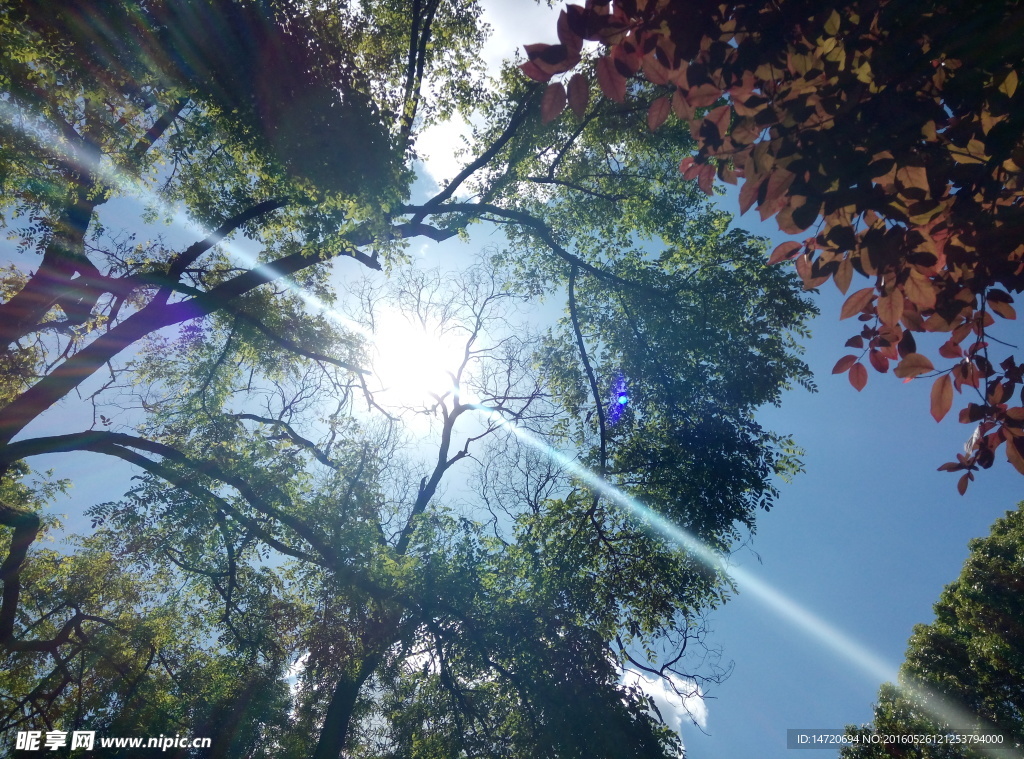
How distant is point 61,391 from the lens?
23.2ft

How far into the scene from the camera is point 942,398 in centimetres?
200

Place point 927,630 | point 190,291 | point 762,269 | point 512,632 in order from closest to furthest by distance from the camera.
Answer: point 512,632, point 762,269, point 190,291, point 927,630

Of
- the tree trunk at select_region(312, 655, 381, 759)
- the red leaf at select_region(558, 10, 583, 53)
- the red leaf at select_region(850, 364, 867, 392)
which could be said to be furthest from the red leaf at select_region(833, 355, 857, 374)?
the tree trunk at select_region(312, 655, 381, 759)

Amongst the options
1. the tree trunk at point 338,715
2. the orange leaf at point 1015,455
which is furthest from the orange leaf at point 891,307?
the tree trunk at point 338,715

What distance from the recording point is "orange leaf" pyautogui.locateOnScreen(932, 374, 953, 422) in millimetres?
1982

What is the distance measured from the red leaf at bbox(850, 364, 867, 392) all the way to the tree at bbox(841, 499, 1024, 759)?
15120 millimetres

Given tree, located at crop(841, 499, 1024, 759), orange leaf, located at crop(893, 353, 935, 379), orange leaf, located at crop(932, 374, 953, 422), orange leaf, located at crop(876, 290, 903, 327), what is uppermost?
tree, located at crop(841, 499, 1024, 759)

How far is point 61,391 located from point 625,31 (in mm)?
8997

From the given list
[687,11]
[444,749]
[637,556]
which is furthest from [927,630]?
[687,11]

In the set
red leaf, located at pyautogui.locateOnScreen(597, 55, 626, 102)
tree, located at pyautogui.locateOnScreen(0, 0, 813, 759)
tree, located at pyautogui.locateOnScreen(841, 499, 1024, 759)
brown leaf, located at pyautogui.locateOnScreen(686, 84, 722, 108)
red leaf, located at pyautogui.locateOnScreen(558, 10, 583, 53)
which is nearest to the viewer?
red leaf, located at pyautogui.locateOnScreen(558, 10, 583, 53)

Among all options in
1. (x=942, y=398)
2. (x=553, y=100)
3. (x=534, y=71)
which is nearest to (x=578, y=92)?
(x=553, y=100)

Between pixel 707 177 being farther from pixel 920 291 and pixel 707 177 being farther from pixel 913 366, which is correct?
pixel 913 366

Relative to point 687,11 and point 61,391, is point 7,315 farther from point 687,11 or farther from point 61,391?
point 687,11

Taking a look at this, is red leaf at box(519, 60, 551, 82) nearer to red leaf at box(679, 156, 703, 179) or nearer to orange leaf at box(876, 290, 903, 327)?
red leaf at box(679, 156, 703, 179)
